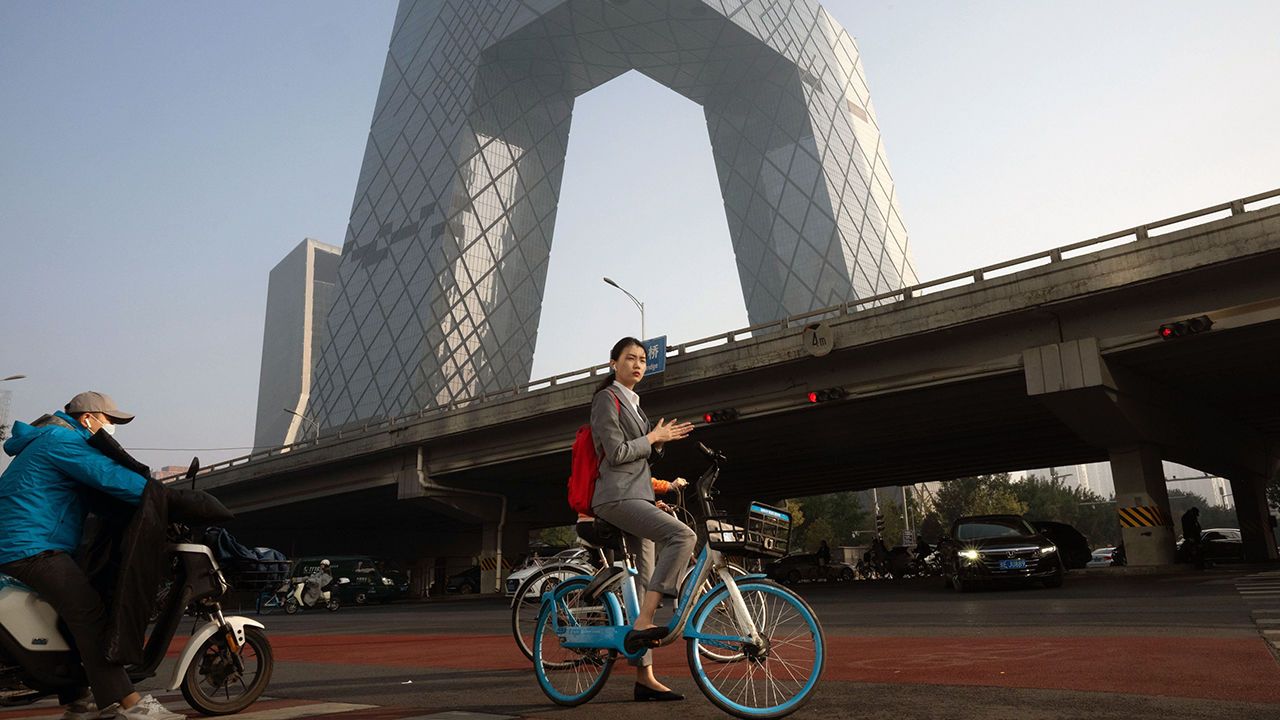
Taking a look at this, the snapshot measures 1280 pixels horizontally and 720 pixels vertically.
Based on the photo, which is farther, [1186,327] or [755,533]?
[1186,327]

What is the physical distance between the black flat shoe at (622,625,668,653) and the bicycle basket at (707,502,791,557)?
54 cm

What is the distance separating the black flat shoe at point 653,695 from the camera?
187 inches

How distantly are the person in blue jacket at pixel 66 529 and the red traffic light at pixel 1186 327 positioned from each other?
20659 millimetres

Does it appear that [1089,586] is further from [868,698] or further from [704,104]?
[704,104]

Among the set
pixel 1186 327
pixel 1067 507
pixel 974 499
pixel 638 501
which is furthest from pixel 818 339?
pixel 1067 507

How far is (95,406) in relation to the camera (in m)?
4.66

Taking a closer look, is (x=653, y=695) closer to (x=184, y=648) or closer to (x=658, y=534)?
(x=658, y=534)

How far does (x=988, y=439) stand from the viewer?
110ft

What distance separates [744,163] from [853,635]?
87292 millimetres

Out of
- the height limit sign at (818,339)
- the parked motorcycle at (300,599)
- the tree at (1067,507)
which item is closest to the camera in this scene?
the height limit sign at (818,339)

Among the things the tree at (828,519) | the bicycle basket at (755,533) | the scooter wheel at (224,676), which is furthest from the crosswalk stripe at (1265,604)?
the tree at (828,519)

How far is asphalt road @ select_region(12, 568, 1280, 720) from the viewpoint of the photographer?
433cm

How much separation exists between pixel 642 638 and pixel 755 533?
0.81 metres

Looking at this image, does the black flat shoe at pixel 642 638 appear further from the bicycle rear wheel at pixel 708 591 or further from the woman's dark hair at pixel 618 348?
the woman's dark hair at pixel 618 348
